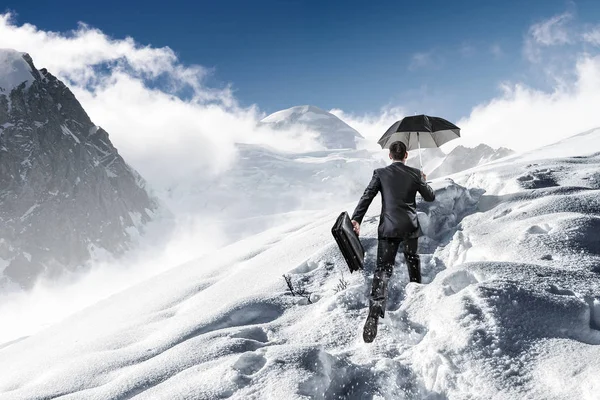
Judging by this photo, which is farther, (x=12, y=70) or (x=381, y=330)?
(x=12, y=70)

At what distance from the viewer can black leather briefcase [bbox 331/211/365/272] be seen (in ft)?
14.8

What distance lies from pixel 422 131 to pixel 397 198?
8.00 feet

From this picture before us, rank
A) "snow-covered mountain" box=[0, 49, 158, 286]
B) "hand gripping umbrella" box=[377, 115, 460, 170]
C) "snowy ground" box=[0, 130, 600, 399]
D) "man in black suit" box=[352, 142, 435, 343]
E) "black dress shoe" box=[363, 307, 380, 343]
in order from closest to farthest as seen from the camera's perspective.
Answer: "snowy ground" box=[0, 130, 600, 399] < "black dress shoe" box=[363, 307, 380, 343] < "man in black suit" box=[352, 142, 435, 343] < "hand gripping umbrella" box=[377, 115, 460, 170] < "snow-covered mountain" box=[0, 49, 158, 286]

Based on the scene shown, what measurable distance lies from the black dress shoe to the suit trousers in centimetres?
8

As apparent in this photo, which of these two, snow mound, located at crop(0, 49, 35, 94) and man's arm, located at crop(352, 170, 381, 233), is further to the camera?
snow mound, located at crop(0, 49, 35, 94)

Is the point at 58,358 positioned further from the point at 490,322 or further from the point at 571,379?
the point at 571,379

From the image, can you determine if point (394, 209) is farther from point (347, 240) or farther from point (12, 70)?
point (12, 70)

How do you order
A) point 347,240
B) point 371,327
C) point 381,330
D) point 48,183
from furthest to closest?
point 48,183 < point 347,240 < point 381,330 < point 371,327

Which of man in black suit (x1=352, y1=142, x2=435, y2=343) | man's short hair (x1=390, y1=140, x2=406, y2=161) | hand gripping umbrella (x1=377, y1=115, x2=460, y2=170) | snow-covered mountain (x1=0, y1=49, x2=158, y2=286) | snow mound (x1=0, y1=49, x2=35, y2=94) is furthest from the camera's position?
snow-covered mountain (x1=0, y1=49, x2=158, y2=286)

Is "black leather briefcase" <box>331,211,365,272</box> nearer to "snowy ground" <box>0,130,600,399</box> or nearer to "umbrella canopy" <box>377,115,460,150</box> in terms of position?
"snowy ground" <box>0,130,600,399</box>

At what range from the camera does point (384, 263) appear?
464 cm

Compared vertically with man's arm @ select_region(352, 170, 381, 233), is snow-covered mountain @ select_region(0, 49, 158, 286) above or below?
above

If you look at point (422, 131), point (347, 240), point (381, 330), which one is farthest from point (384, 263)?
point (422, 131)

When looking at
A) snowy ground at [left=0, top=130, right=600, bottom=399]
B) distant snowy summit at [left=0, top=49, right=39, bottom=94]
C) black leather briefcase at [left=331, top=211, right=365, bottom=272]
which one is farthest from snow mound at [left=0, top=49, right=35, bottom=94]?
black leather briefcase at [left=331, top=211, right=365, bottom=272]
